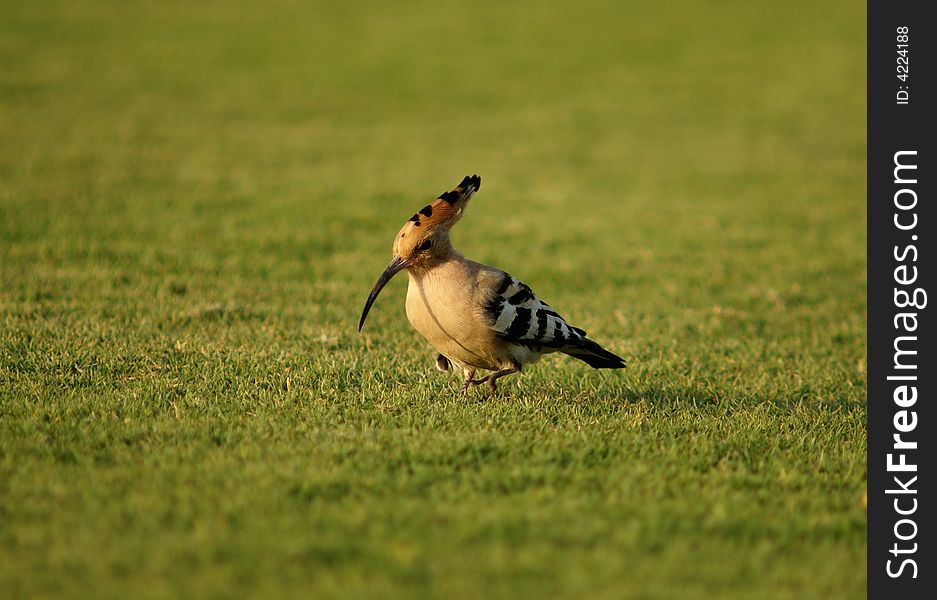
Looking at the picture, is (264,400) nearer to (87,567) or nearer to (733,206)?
(87,567)

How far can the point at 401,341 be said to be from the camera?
807 cm

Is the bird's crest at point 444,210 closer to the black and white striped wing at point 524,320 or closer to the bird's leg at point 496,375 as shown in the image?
the black and white striped wing at point 524,320

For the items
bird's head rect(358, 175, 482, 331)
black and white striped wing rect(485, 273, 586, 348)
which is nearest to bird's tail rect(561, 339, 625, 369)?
black and white striped wing rect(485, 273, 586, 348)

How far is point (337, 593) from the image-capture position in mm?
3787

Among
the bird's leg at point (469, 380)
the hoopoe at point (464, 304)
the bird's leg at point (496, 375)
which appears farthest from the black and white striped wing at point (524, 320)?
the bird's leg at point (469, 380)

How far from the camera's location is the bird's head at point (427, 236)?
19.5ft

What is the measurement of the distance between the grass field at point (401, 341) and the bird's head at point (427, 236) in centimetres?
83

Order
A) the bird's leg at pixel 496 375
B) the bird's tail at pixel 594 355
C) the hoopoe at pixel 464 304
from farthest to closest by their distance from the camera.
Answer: the bird's tail at pixel 594 355
the bird's leg at pixel 496 375
the hoopoe at pixel 464 304

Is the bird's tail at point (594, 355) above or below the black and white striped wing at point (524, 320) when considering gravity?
below

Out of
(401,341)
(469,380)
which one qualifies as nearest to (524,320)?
(469,380)

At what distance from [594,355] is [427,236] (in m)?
1.45

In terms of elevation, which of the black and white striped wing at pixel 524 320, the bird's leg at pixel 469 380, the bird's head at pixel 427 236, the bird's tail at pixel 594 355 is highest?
the bird's head at pixel 427 236

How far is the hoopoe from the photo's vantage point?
5879 mm

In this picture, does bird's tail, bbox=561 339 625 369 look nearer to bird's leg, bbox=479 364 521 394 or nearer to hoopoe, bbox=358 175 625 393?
hoopoe, bbox=358 175 625 393
